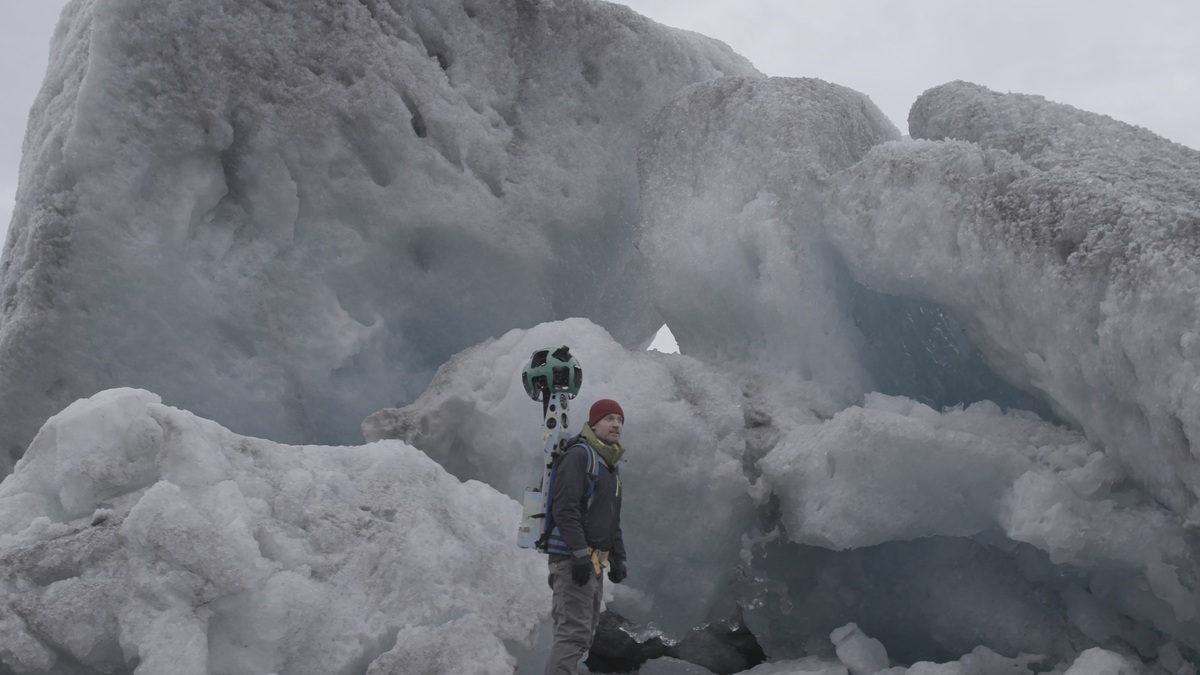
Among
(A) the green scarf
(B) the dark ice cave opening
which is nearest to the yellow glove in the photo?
(A) the green scarf

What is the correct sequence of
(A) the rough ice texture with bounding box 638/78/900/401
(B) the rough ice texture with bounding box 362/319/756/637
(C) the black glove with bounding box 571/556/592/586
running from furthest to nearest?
(A) the rough ice texture with bounding box 638/78/900/401, (B) the rough ice texture with bounding box 362/319/756/637, (C) the black glove with bounding box 571/556/592/586

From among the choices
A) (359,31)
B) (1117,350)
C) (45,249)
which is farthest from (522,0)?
(1117,350)

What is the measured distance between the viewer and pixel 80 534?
3.23 metres

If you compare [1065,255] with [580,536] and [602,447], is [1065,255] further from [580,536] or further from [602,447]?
[580,536]

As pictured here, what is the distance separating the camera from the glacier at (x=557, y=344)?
11.4 feet

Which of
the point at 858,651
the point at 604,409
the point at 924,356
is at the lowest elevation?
the point at 858,651

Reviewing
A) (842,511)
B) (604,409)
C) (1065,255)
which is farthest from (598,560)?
(1065,255)

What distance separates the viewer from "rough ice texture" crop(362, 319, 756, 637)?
4680mm

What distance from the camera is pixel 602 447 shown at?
12.1ft

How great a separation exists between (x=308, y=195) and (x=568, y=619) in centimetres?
302

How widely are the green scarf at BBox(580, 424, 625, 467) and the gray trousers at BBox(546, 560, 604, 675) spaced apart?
381 millimetres

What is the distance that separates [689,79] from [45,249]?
12.4 feet

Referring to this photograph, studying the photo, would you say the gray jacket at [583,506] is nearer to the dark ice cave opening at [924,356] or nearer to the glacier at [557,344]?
the glacier at [557,344]

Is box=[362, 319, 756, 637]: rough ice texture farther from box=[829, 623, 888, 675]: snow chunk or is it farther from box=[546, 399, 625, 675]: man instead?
box=[546, 399, 625, 675]: man
